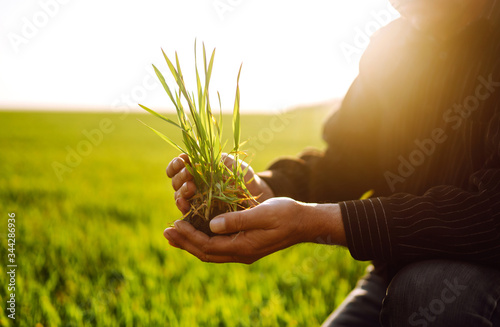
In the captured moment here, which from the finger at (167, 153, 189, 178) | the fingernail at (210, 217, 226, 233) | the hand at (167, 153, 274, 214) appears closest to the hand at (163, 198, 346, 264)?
the fingernail at (210, 217, 226, 233)

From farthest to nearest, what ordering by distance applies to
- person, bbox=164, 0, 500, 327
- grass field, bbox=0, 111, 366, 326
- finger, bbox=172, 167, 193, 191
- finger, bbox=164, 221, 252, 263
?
grass field, bbox=0, 111, 366, 326 → finger, bbox=172, 167, 193, 191 → finger, bbox=164, 221, 252, 263 → person, bbox=164, 0, 500, 327

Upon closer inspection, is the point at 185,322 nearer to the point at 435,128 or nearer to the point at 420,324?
the point at 420,324

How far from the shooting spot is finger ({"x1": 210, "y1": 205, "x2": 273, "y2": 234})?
40.1 inches

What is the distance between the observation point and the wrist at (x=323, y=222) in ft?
3.57

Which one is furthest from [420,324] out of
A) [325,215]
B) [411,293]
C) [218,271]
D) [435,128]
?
[218,271]

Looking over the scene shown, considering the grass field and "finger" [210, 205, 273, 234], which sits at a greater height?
"finger" [210, 205, 273, 234]

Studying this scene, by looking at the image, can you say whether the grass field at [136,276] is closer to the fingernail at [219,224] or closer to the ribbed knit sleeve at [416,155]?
the fingernail at [219,224]

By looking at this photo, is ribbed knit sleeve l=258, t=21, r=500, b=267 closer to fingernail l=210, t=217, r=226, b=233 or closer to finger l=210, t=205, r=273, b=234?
finger l=210, t=205, r=273, b=234

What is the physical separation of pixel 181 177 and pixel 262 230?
0.36 m

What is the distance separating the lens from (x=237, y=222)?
1030mm

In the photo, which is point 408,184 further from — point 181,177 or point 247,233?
point 181,177

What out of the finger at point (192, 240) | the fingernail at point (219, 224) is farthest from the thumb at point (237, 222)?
the finger at point (192, 240)

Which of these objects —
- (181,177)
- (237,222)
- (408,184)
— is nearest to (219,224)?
(237,222)

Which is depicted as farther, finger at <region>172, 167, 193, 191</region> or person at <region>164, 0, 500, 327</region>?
finger at <region>172, 167, 193, 191</region>
